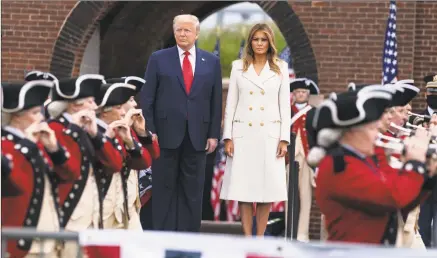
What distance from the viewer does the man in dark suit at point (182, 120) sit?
1220 centimetres

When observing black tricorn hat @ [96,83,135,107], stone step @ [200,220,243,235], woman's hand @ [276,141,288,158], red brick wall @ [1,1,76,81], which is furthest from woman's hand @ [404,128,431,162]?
red brick wall @ [1,1,76,81]

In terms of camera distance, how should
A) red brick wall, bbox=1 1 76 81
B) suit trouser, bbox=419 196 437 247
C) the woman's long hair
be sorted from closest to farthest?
the woman's long hair, suit trouser, bbox=419 196 437 247, red brick wall, bbox=1 1 76 81

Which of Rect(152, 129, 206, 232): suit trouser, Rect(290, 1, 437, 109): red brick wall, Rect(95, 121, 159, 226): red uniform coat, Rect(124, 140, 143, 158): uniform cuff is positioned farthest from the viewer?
Rect(290, 1, 437, 109): red brick wall

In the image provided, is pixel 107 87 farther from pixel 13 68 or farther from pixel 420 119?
pixel 13 68

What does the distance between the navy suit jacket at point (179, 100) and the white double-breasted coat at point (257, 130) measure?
158mm

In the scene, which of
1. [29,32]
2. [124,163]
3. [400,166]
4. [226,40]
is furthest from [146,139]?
[226,40]

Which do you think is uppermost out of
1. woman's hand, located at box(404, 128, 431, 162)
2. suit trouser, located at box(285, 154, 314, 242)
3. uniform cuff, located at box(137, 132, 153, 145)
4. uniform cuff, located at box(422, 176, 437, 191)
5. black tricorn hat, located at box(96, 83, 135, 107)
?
black tricorn hat, located at box(96, 83, 135, 107)

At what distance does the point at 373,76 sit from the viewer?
752 inches

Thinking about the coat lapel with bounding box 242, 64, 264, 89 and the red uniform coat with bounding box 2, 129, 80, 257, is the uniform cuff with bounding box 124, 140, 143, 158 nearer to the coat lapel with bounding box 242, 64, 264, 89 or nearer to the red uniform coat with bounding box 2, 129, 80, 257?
the red uniform coat with bounding box 2, 129, 80, 257

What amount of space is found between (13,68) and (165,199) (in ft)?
26.6

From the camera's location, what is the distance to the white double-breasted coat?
12.4 m

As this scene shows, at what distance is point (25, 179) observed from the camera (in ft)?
28.3

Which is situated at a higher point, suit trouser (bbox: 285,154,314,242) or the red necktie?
the red necktie

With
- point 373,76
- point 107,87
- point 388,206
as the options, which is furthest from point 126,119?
point 373,76
